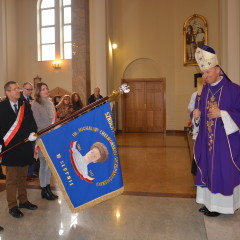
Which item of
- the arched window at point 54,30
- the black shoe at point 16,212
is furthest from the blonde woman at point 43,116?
the arched window at point 54,30

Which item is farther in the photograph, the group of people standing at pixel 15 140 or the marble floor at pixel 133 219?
the group of people standing at pixel 15 140

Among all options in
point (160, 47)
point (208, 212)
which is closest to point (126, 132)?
point (160, 47)

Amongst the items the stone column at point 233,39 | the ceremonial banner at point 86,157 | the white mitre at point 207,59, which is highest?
the stone column at point 233,39

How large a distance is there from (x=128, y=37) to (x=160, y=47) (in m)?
1.36

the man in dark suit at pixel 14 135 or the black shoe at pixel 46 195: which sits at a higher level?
the man in dark suit at pixel 14 135

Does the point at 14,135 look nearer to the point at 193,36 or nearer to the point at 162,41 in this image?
the point at 162,41

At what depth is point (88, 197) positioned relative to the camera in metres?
3.10

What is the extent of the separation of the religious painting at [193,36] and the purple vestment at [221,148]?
28.3 ft

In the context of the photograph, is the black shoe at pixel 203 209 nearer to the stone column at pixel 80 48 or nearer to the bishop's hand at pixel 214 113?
the bishop's hand at pixel 214 113

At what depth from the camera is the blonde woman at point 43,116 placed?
13.5ft

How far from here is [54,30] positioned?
14.0m

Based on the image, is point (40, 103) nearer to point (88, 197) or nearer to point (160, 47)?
point (88, 197)

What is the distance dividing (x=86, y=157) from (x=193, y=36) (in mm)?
9908

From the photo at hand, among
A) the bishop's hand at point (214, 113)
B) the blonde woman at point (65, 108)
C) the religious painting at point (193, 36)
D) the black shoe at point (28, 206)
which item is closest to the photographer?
the bishop's hand at point (214, 113)
